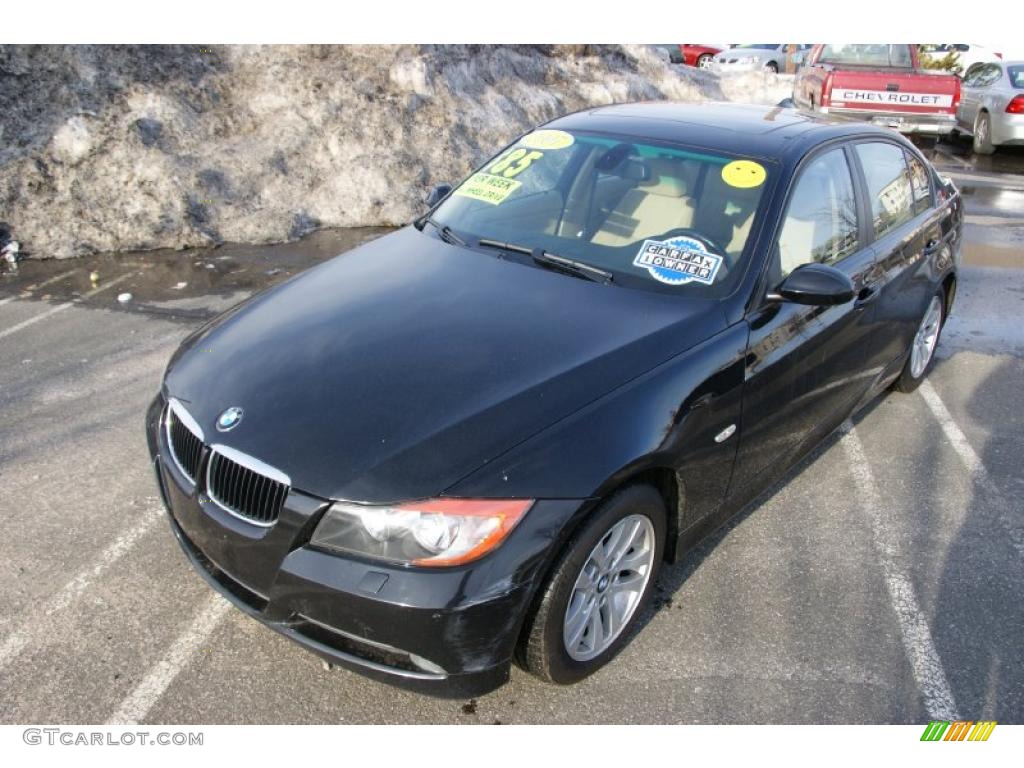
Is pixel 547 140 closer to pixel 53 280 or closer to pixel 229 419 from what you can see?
pixel 229 419

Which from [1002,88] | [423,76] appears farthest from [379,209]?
[1002,88]

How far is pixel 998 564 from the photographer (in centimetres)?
367

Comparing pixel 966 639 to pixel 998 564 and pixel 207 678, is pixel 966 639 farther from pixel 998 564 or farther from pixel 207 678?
pixel 207 678

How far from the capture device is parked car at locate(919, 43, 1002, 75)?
20366 mm

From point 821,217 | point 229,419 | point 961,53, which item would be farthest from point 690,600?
point 961,53

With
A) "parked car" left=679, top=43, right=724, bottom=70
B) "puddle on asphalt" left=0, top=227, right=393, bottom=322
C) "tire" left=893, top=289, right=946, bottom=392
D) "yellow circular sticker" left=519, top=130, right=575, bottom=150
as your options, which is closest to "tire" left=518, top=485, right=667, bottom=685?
"yellow circular sticker" left=519, top=130, right=575, bottom=150

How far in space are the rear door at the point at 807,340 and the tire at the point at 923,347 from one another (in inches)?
40.4

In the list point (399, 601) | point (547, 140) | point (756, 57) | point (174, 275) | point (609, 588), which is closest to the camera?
point (399, 601)

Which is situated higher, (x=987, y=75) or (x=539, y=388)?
(x=539, y=388)

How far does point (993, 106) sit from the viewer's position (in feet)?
44.7

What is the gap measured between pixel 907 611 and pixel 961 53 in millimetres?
23422

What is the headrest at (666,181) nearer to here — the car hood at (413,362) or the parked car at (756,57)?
the car hood at (413,362)

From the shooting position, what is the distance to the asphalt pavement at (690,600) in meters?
2.89

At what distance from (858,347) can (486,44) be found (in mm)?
9151
